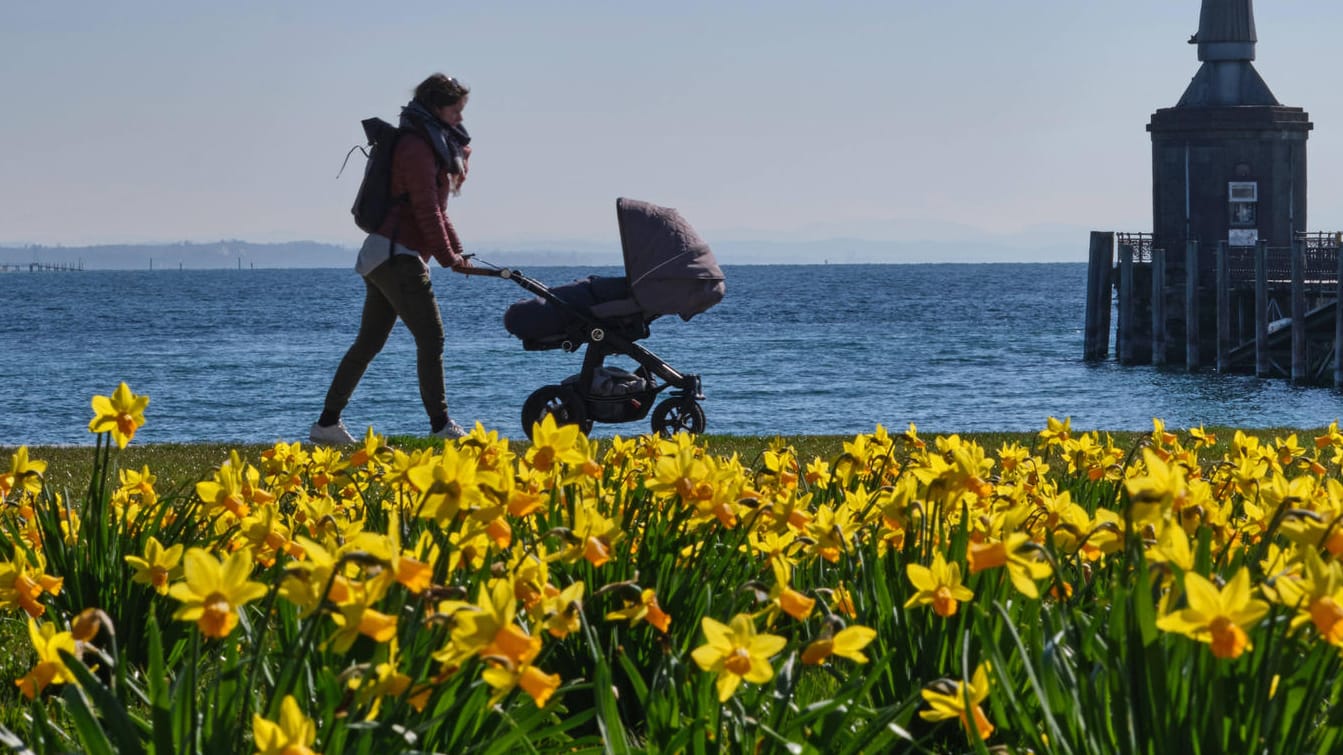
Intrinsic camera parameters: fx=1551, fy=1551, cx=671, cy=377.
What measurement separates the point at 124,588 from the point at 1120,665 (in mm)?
2320

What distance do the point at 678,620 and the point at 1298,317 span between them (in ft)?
102

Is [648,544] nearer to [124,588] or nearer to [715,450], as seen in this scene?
[124,588]

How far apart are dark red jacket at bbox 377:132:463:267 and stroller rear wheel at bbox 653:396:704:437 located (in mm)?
2451

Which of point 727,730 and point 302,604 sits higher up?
point 302,604

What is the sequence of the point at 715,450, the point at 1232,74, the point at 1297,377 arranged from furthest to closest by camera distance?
the point at 1232,74, the point at 1297,377, the point at 715,450

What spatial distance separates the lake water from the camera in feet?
86.1

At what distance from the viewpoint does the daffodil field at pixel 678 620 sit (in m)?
2.02

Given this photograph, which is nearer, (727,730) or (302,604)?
(302,604)

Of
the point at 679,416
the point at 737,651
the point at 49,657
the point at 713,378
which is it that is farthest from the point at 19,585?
the point at 713,378

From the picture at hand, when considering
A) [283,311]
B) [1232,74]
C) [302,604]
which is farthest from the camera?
[283,311]

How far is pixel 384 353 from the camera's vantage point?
158 feet

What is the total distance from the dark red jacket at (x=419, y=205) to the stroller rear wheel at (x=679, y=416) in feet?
8.04

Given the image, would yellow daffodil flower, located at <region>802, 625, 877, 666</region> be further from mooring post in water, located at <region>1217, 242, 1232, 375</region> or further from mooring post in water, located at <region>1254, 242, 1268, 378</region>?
mooring post in water, located at <region>1217, 242, 1232, 375</region>

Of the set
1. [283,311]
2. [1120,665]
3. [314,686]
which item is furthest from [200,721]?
[283,311]
